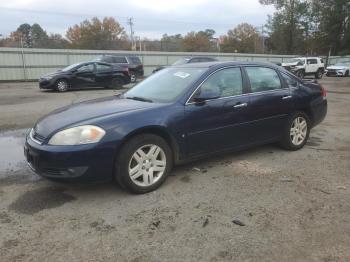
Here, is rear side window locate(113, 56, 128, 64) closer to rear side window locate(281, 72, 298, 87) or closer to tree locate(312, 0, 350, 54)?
rear side window locate(281, 72, 298, 87)

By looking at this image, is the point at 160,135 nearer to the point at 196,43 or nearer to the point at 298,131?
the point at 298,131

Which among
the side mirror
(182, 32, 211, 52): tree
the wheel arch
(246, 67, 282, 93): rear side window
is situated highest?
(182, 32, 211, 52): tree

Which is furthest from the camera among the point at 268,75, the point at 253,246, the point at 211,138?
the point at 268,75

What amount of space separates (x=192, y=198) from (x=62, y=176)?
144 cm

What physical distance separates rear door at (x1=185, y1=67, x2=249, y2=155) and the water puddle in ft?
8.44

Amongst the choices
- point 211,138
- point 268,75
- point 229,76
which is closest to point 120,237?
point 211,138

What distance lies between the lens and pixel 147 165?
4.61 m

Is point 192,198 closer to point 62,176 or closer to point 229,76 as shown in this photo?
point 62,176

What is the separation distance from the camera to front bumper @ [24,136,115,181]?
13.7 feet

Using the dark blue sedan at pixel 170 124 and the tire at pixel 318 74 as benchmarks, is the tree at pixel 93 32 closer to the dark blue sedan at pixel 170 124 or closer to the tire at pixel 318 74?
the tire at pixel 318 74

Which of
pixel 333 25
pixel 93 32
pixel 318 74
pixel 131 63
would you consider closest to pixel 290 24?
pixel 333 25

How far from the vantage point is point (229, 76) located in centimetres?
559

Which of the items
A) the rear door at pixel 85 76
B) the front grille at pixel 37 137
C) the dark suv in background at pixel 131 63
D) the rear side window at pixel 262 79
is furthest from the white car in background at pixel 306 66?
the front grille at pixel 37 137

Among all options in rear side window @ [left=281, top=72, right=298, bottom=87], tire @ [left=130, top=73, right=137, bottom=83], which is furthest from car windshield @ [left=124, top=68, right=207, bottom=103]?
tire @ [left=130, top=73, right=137, bottom=83]
